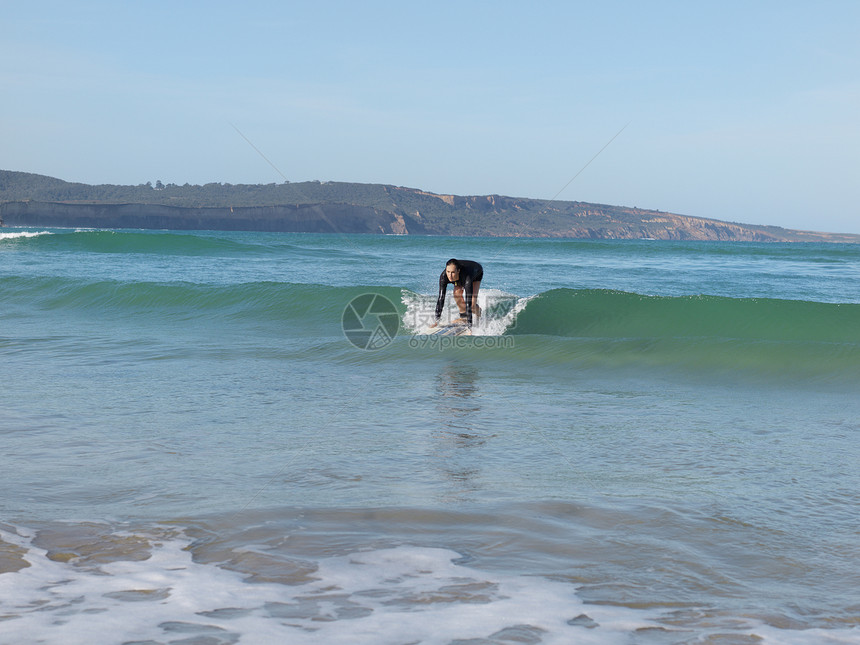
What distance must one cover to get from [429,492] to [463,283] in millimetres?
6863

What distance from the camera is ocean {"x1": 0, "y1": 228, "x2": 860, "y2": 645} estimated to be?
2.58 meters

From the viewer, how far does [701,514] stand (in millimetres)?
3596

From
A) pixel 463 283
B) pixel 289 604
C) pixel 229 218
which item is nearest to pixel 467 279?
pixel 463 283

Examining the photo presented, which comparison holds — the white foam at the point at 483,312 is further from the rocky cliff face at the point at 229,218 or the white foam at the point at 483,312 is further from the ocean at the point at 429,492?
the rocky cliff face at the point at 229,218

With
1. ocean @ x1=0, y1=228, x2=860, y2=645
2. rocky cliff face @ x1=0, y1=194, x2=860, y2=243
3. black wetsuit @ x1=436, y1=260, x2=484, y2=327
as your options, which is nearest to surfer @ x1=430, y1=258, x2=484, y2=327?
black wetsuit @ x1=436, y1=260, x2=484, y2=327

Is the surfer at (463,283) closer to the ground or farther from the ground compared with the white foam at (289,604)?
farther from the ground

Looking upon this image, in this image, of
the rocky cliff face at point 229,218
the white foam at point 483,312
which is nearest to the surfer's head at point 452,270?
the white foam at point 483,312

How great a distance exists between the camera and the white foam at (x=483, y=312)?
12.5 m

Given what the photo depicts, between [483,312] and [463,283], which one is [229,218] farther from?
[463,283]

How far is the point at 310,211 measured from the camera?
4456 inches

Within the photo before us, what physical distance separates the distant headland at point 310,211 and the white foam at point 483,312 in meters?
84.0

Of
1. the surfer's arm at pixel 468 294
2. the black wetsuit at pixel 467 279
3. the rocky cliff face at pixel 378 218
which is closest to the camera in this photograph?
the black wetsuit at pixel 467 279

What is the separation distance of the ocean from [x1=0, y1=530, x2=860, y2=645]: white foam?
0.01 metres

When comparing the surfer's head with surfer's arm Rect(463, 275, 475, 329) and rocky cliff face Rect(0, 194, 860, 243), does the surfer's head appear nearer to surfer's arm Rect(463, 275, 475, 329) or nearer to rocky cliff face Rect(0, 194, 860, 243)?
surfer's arm Rect(463, 275, 475, 329)
